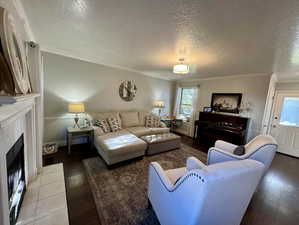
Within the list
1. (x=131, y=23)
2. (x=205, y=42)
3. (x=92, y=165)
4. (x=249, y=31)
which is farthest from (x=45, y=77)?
(x=249, y=31)

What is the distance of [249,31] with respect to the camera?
149 cm

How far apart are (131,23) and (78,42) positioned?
1323mm

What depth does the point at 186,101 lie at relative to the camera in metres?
5.41

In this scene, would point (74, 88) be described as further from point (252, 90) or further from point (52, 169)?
point (252, 90)

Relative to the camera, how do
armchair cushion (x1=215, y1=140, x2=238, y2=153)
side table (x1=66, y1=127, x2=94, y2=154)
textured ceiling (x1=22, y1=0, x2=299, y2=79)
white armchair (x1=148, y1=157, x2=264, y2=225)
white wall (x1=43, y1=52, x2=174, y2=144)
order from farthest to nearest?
white wall (x1=43, y1=52, x2=174, y2=144) < side table (x1=66, y1=127, x2=94, y2=154) < armchair cushion (x1=215, y1=140, x2=238, y2=153) < textured ceiling (x1=22, y1=0, x2=299, y2=79) < white armchair (x1=148, y1=157, x2=264, y2=225)

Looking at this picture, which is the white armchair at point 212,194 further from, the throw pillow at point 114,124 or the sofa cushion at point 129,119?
the sofa cushion at point 129,119

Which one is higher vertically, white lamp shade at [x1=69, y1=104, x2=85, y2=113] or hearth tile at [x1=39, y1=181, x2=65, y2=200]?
white lamp shade at [x1=69, y1=104, x2=85, y2=113]

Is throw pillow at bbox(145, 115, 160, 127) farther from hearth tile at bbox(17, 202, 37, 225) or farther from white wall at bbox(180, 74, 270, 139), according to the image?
hearth tile at bbox(17, 202, 37, 225)

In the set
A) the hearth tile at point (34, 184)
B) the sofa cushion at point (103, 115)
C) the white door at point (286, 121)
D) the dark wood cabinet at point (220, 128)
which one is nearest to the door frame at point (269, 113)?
the white door at point (286, 121)

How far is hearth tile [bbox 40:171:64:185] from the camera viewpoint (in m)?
1.75

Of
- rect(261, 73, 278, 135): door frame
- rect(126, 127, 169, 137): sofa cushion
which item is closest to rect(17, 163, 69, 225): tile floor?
rect(126, 127, 169, 137): sofa cushion

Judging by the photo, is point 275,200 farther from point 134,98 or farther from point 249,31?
point 134,98

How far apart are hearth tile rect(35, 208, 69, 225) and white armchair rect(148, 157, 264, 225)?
1051mm

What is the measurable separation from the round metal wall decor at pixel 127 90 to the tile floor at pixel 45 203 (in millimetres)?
2786
